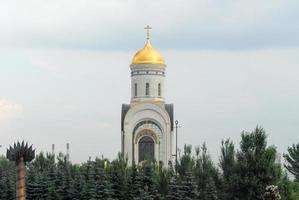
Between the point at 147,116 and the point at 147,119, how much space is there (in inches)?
9.0

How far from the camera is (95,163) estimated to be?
28062mm

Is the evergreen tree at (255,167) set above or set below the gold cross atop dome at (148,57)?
below

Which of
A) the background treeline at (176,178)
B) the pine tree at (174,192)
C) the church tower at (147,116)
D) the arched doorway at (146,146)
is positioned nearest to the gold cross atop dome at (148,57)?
the church tower at (147,116)

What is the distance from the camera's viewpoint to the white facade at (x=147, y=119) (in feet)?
163

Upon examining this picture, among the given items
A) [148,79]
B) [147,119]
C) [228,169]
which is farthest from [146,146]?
[228,169]

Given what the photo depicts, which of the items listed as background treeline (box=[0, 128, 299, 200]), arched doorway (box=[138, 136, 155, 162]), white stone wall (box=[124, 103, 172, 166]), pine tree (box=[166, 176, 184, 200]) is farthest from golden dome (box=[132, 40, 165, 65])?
pine tree (box=[166, 176, 184, 200])

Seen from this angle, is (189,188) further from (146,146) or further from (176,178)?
(146,146)

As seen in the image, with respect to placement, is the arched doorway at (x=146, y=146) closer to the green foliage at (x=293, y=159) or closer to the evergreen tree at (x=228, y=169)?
the green foliage at (x=293, y=159)

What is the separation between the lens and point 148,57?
50.3 m

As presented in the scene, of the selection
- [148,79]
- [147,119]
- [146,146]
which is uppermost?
[148,79]

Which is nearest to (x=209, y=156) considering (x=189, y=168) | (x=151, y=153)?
(x=189, y=168)

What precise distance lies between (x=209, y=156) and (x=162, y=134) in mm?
21882

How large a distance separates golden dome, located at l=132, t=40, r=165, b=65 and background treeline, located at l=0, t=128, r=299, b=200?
1961 centimetres

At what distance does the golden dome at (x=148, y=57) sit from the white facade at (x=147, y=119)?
29cm
